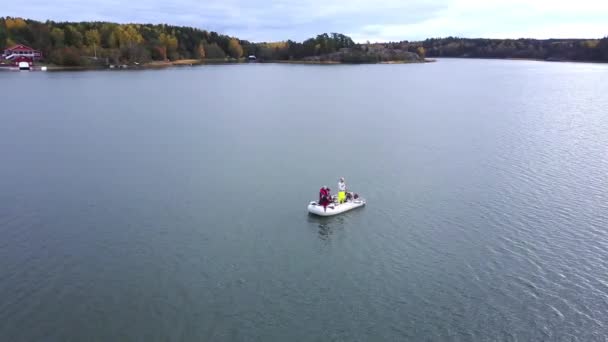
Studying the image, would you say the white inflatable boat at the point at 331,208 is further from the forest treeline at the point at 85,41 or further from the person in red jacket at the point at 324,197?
the forest treeline at the point at 85,41

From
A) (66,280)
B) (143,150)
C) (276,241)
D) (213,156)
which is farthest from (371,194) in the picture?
(143,150)

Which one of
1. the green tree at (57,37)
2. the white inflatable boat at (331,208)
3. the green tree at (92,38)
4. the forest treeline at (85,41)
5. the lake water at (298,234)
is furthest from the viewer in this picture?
the green tree at (92,38)

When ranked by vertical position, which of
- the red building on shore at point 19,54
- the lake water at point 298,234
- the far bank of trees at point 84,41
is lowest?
the lake water at point 298,234

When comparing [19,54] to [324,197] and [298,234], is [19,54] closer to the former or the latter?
[324,197]

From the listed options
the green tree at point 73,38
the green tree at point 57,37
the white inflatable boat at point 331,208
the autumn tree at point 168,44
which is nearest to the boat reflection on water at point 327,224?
the white inflatable boat at point 331,208

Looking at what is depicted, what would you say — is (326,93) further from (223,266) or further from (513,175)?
(223,266)

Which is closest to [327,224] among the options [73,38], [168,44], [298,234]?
[298,234]
